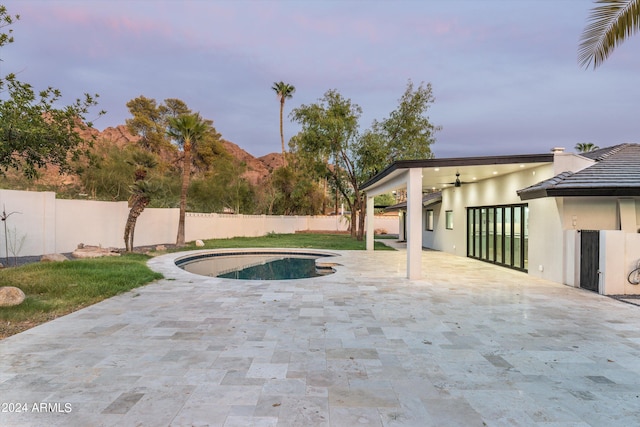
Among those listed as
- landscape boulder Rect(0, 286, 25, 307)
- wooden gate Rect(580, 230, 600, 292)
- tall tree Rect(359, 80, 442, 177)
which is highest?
tall tree Rect(359, 80, 442, 177)

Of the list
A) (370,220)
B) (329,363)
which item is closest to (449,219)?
(370,220)

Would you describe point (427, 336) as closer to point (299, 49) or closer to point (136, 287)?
point (136, 287)

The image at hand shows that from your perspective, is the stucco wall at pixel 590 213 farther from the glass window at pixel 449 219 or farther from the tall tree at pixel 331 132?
the tall tree at pixel 331 132

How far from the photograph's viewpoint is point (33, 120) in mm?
6262

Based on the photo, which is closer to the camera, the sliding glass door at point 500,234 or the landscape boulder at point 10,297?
the landscape boulder at point 10,297

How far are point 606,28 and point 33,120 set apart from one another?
922cm

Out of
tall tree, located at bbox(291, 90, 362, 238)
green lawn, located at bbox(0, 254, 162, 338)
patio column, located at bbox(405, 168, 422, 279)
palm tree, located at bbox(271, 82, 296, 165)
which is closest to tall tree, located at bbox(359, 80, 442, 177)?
tall tree, located at bbox(291, 90, 362, 238)

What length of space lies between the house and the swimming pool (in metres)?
3.92

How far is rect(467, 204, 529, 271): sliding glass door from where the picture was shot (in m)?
9.75

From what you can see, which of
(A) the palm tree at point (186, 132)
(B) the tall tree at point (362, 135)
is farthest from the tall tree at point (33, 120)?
(B) the tall tree at point (362, 135)

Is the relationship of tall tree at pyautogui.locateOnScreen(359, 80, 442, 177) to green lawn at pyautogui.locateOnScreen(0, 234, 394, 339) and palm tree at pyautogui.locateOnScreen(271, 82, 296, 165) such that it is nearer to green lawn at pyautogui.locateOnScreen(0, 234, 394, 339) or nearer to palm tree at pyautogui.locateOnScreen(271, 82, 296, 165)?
green lawn at pyautogui.locateOnScreen(0, 234, 394, 339)

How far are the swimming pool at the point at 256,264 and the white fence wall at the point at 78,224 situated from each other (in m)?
3.79

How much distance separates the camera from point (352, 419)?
2457 mm

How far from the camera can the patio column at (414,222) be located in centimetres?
836
